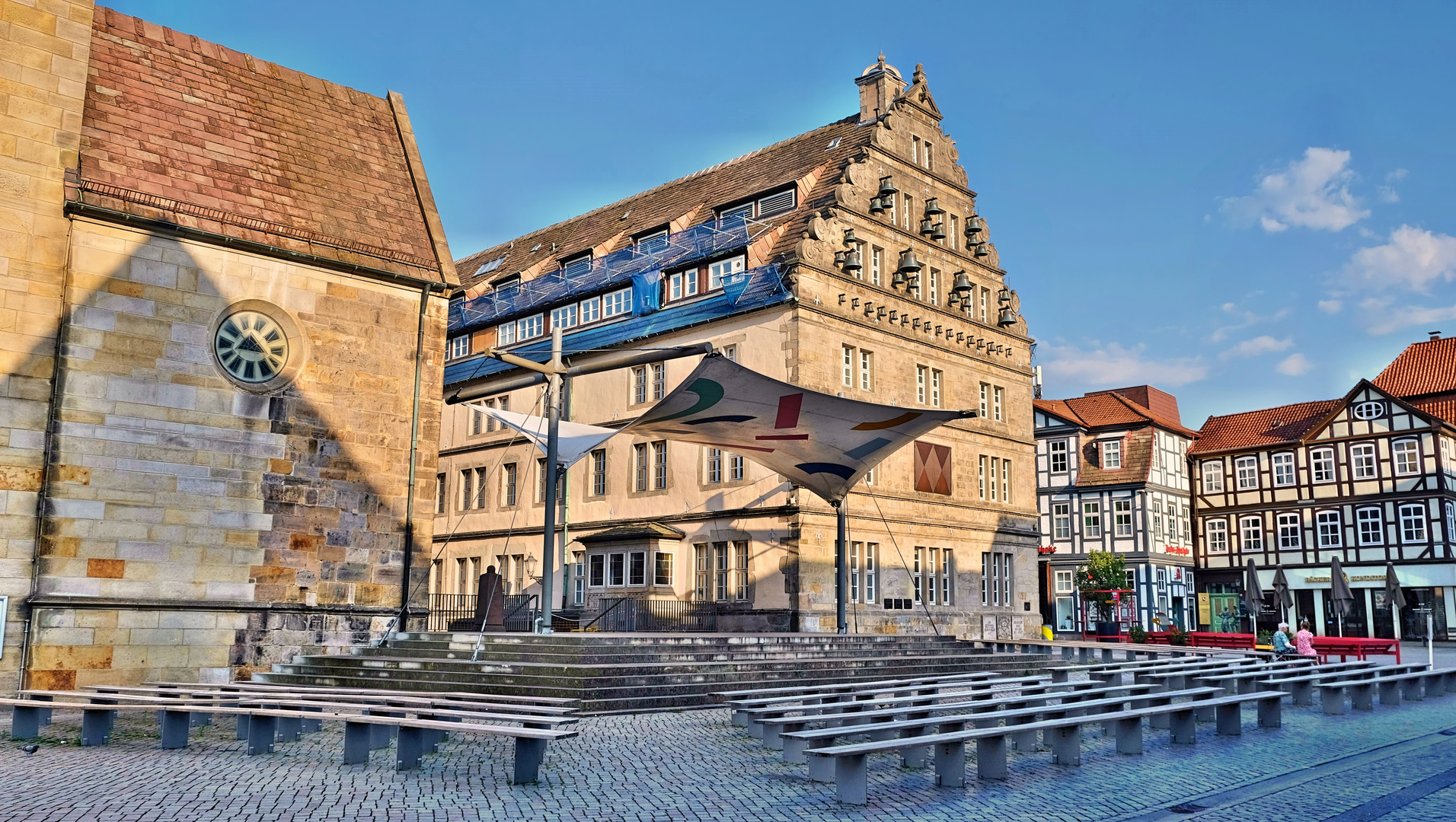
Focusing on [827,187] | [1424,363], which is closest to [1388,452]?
[1424,363]

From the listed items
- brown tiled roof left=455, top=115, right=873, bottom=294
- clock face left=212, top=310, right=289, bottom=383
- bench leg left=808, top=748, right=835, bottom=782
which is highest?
brown tiled roof left=455, top=115, right=873, bottom=294

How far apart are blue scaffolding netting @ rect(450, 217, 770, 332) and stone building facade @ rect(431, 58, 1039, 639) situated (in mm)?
104

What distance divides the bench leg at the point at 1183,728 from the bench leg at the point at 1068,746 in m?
1.85

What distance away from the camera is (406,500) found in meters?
19.3

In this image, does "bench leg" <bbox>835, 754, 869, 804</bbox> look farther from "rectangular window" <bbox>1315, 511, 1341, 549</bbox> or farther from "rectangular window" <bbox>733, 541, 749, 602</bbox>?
"rectangular window" <bbox>1315, 511, 1341, 549</bbox>

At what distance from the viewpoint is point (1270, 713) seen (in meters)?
13.1

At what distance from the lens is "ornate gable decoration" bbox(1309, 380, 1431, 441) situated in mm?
45594

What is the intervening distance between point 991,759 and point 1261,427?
47.8m

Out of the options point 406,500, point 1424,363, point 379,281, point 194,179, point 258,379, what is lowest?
point 406,500

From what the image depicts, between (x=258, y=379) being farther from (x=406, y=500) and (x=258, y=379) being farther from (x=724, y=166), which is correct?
(x=724, y=166)

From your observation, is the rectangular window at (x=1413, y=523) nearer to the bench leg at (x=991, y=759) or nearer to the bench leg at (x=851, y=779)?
the bench leg at (x=991, y=759)

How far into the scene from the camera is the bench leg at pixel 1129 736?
35.6 ft

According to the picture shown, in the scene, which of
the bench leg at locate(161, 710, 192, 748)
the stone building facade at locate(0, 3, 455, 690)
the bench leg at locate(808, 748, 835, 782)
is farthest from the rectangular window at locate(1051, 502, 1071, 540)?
the bench leg at locate(161, 710, 192, 748)

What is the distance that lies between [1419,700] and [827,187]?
63.8 feet
